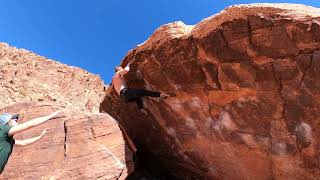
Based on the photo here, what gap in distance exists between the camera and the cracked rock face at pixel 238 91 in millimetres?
8969

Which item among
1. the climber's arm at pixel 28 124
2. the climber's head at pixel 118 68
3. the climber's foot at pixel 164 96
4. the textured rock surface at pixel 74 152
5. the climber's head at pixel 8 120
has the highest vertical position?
the climber's head at pixel 118 68

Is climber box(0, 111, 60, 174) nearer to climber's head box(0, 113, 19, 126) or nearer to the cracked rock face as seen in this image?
climber's head box(0, 113, 19, 126)

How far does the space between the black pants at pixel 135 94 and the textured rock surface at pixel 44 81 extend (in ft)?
54.3

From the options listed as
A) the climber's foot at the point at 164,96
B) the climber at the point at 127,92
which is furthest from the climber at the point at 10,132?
the climber's foot at the point at 164,96

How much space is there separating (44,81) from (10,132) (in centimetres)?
2496

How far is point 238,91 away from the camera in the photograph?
33.1ft

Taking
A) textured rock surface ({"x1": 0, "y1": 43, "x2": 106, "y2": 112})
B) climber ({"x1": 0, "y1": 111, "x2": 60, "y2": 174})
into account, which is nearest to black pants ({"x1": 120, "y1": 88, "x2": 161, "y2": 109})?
climber ({"x1": 0, "y1": 111, "x2": 60, "y2": 174})

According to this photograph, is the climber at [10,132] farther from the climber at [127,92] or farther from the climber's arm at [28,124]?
the climber at [127,92]

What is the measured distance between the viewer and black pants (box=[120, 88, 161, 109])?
12362 millimetres

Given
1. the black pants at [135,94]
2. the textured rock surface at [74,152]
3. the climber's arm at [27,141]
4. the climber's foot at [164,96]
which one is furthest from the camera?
the black pants at [135,94]

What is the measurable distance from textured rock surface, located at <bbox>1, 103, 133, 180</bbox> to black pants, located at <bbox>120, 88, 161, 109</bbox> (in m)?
1.16

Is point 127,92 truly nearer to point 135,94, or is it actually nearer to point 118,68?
point 135,94

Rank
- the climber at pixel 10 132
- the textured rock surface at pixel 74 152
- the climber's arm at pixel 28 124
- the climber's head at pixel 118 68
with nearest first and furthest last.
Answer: the textured rock surface at pixel 74 152
the climber at pixel 10 132
the climber's arm at pixel 28 124
the climber's head at pixel 118 68

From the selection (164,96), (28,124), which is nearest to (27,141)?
(28,124)
